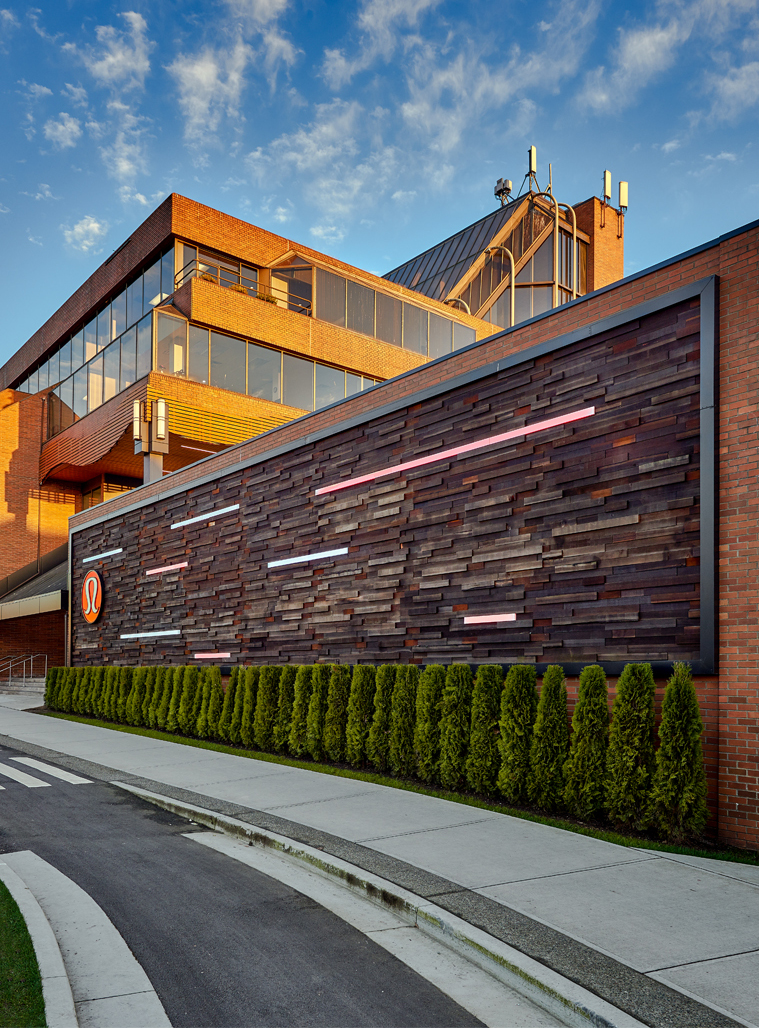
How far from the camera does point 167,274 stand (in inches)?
1094

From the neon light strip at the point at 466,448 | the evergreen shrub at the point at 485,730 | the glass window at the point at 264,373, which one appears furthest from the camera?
the glass window at the point at 264,373

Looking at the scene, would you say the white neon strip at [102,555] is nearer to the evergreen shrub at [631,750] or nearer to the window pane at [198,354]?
the window pane at [198,354]

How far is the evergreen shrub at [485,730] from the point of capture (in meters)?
9.06

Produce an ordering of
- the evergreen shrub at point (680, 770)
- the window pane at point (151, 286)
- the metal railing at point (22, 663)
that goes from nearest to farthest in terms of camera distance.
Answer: the evergreen shrub at point (680, 770), the window pane at point (151, 286), the metal railing at point (22, 663)

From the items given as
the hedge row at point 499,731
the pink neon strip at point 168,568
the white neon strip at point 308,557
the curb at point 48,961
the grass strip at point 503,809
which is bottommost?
the grass strip at point 503,809

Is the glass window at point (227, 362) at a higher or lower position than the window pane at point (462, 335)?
lower

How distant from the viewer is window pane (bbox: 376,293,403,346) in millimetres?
32281

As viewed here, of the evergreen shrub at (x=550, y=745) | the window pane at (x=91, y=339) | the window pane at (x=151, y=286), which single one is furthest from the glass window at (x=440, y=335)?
the evergreen shrub at (x=550, y=745)

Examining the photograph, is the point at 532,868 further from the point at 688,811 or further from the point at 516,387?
the point at 516,387

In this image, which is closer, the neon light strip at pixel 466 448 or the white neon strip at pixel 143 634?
the neon light strip at pixel 466 448

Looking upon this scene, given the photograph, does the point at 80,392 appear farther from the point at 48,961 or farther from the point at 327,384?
the point at 48,961

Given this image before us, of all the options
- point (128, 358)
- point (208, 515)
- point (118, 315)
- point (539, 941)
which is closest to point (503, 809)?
point (539, 941)

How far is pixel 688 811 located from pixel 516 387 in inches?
204

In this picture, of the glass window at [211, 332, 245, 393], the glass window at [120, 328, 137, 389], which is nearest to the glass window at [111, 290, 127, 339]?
the glass window at [120, 328, 137, 389]
